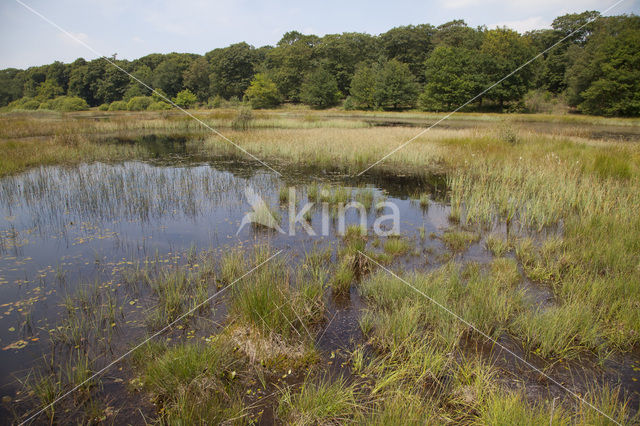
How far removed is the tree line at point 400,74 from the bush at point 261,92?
205 millimetres

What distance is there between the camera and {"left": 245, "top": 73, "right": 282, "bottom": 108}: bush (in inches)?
A: 2420

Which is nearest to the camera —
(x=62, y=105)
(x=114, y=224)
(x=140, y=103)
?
(x=114, y=224)

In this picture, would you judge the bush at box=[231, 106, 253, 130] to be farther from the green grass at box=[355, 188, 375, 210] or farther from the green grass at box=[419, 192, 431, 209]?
the green grass at box=[419, 192, 431, 209]

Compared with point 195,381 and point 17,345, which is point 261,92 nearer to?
point 17,345

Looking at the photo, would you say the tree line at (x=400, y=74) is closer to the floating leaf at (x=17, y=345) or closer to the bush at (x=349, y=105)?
the bush at (x=349, y=105)

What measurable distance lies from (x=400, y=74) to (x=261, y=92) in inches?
972

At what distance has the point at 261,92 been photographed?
6128 centimetres

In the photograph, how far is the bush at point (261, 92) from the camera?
61.5m

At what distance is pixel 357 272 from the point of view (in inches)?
223

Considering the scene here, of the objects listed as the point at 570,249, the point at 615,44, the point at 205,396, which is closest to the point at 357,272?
the point at 205,396

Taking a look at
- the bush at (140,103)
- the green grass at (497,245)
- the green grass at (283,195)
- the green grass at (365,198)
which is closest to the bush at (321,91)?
the bush at (140,103)

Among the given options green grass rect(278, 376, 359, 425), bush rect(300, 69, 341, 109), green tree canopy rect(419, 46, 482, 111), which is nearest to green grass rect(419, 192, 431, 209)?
green grass rect(278, 376, 359, 425)

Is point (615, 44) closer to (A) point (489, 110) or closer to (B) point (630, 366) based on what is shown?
(A) point (489, 110)

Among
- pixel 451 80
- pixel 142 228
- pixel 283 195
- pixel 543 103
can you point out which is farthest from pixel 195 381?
pixel 451 80
